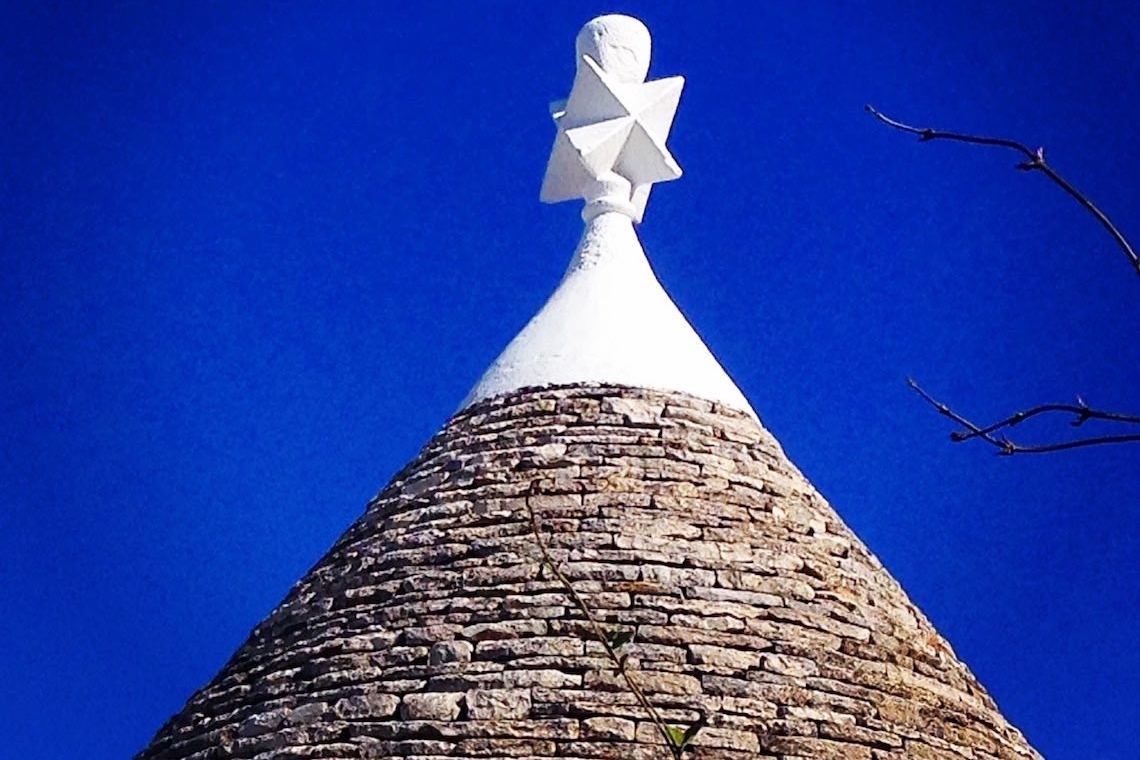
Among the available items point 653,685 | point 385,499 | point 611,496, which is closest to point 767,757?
point 653,685

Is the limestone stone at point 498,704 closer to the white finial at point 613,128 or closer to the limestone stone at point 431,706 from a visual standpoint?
the limestone stone at point 431,706

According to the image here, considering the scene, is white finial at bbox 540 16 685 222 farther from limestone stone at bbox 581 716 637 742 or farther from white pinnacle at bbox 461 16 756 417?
limestone stone at bbox 581 716 637 742

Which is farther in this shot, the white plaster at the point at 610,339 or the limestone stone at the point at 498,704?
the white plaster at the point at 610,339

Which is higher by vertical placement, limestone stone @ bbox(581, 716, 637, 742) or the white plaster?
the white plaster

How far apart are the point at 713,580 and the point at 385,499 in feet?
6.66

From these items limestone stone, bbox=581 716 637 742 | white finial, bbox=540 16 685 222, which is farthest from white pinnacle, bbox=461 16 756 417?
limestone stone, bbox=581 716 637 742

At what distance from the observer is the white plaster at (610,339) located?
8570 millimetres

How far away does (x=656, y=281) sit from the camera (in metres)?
9.54

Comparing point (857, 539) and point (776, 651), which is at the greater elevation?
point (857, 539)

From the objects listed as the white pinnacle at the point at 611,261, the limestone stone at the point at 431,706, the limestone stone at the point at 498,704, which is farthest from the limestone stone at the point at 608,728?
the white pinnacle at the point at 611,261

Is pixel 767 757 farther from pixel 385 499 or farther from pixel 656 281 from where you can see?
pixel 656 281

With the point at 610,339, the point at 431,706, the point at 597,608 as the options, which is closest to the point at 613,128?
the point at 610,339

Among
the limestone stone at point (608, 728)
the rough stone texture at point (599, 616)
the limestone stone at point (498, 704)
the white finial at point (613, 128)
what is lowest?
the limestone stone at point (608, 728)

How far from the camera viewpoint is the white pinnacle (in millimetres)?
8633
